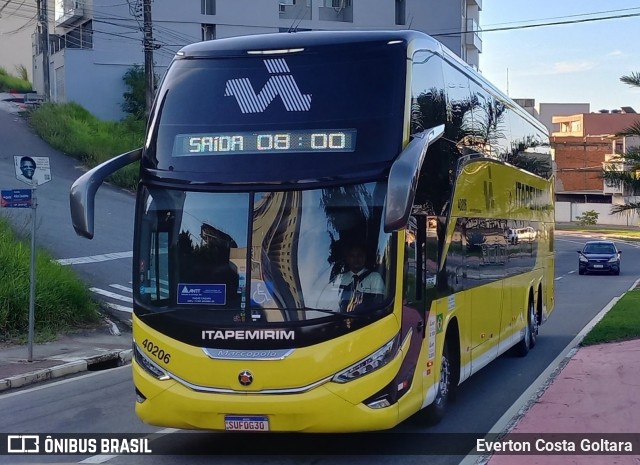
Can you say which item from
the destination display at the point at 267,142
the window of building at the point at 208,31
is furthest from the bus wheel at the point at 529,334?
the window of building at the point at 208,31

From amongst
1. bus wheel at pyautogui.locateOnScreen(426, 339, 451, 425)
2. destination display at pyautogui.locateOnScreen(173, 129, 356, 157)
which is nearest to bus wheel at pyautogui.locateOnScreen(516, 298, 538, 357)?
bus wheel at pyautogui.locateOnScreen(426, 339, 451, 425)

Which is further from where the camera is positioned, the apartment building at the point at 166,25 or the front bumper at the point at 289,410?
the apartment building at the point at 166,25

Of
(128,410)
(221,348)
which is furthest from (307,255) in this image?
(128,410)

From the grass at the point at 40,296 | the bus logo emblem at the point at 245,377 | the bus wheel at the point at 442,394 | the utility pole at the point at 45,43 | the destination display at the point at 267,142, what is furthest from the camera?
the utility pole at the point at 45,43

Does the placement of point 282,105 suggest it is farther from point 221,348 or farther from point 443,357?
point 443,357

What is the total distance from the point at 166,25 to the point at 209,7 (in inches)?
114

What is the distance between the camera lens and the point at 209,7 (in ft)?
175

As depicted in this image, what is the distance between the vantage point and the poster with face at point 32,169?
1482cm

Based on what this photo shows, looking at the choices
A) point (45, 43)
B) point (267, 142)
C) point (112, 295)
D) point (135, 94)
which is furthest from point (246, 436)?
point (45, 43)

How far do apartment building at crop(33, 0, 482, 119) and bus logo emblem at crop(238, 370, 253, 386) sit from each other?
39480 mm

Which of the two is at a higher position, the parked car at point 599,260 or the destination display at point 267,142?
the destination display at point 267,142

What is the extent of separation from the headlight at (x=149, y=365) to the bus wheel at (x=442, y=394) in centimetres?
303

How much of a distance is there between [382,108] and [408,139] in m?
0.38

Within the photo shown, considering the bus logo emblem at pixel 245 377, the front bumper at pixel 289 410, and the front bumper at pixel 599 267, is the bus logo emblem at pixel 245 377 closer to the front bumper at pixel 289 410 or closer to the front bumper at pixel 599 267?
the front bumper at pixel 289 410
